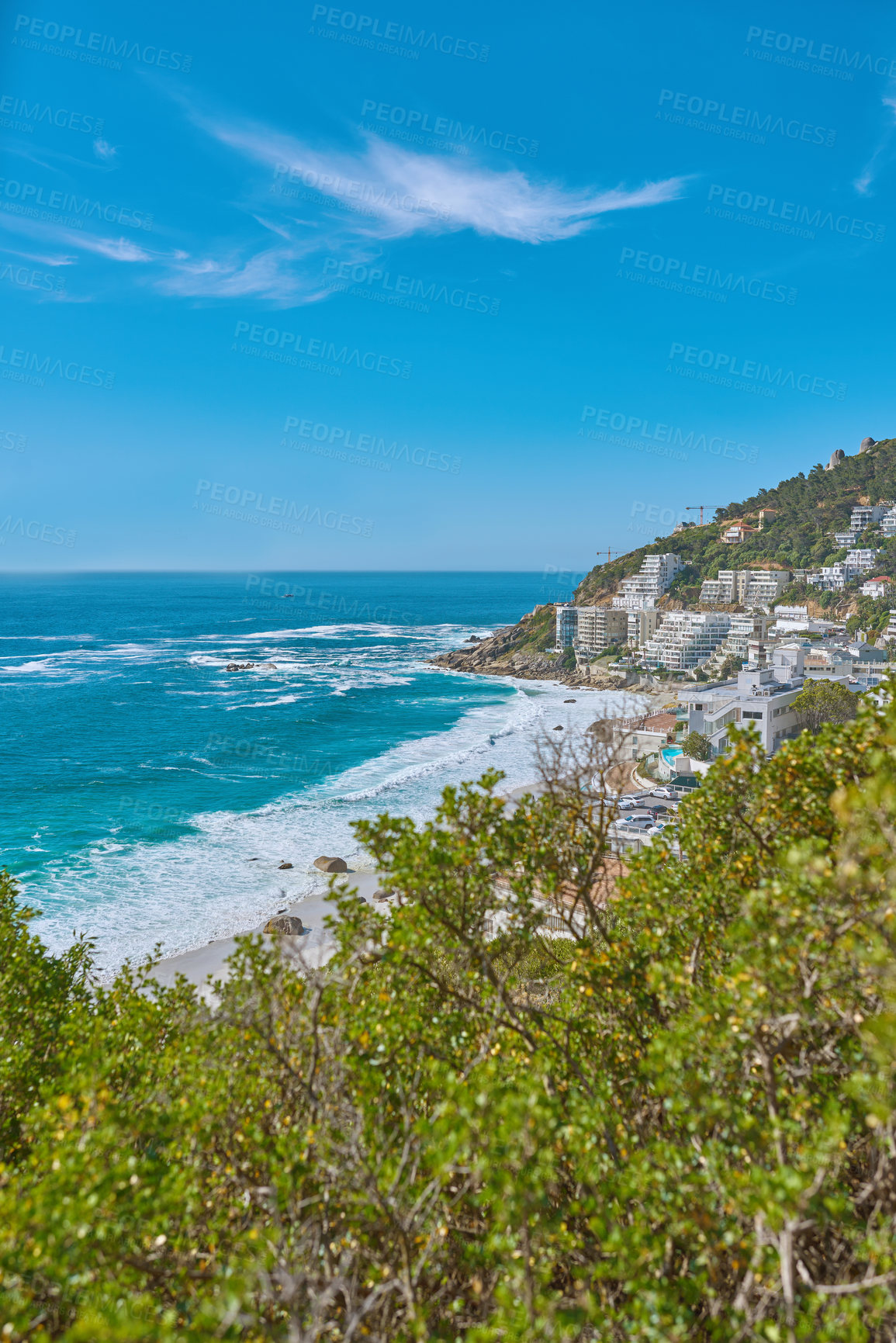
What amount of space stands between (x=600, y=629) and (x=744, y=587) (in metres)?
27.0

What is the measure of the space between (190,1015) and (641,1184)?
5.55 metres

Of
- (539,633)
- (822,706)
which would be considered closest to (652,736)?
(822,706)

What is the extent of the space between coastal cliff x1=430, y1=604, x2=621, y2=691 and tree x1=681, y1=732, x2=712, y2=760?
91.7 feet

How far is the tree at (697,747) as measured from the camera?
123 feet

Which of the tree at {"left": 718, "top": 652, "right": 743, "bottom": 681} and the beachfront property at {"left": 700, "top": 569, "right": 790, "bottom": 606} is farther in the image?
the beachfront property at {"left": 700, "top": 569, "right": 790, "bottom": 606}

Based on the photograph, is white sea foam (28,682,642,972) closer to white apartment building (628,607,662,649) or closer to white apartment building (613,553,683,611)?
white apartment building (628,607,662,649)

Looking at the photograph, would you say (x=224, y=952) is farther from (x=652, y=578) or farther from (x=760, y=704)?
(x=652, y=578)

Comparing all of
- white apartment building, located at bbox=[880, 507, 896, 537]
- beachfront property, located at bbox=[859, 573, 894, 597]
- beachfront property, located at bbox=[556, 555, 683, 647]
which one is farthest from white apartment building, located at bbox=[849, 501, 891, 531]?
beachfront property, located at bbox=[556, 555, 683, 647]

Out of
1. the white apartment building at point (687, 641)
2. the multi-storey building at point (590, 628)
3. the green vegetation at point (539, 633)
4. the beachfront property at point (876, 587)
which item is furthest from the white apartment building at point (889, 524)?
the green vegetation at point (539, 633)

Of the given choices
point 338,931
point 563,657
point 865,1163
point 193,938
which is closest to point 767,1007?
point 865,1163

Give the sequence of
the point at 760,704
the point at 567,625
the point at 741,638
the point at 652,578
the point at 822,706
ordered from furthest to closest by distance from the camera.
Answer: the point at 652,578 → the point at 567,625 → the point at 741,638 → the point at 760,704 → the point at 822,706

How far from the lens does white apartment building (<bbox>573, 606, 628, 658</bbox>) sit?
79.6 metres

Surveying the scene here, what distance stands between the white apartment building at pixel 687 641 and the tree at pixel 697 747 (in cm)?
3249

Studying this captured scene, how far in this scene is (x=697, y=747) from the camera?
1490 inches
